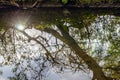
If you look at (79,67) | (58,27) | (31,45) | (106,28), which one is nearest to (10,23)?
(58,27)

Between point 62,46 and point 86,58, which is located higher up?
point 86,58

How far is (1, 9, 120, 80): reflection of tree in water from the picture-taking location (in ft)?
33.4

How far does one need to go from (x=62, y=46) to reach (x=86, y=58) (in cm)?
190

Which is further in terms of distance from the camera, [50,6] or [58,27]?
[50,6]

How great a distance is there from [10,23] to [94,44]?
589cm

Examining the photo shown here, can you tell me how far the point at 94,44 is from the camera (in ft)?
40.6

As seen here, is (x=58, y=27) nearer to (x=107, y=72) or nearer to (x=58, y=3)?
(x=58, y=3)

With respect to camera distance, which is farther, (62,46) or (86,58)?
(62,46)

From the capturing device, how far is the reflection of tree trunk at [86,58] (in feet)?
29.9

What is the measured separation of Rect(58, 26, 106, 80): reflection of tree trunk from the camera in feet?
29.9

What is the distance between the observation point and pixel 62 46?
40.5ft

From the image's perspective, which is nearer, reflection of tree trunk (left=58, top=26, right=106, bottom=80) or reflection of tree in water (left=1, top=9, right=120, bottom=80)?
reflection of tree trunk (left=58, top=26, right=106, bottom=80)

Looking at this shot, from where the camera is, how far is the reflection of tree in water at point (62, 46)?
10188mm

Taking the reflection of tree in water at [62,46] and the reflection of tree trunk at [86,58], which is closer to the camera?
the reflection of tree trunk at [86,58]
